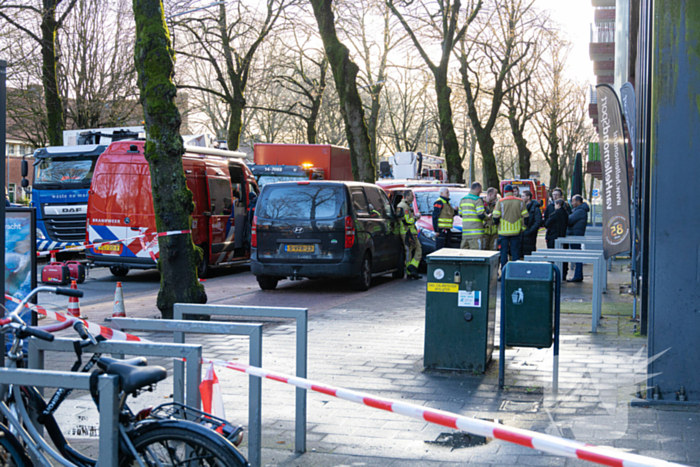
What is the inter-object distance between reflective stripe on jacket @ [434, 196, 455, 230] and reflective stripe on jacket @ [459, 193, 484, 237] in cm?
62

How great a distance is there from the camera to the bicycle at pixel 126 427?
10.1 feet

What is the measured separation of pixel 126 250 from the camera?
14.7 meters

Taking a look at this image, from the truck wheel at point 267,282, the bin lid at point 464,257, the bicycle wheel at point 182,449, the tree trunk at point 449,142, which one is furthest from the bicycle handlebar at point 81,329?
the tree trunk at point 449,142

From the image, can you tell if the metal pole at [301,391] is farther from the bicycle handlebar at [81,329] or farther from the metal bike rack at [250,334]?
the bicycle handlebar at [81,329]

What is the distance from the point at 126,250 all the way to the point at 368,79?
2696 cm

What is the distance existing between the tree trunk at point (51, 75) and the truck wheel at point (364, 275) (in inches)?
478

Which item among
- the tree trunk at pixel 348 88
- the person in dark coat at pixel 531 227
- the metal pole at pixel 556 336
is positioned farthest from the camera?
the tree trunk at pixel 348 88

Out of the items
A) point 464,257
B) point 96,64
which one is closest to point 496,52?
point 96,64

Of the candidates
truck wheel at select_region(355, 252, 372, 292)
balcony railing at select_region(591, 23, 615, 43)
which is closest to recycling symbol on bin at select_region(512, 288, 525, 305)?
truck wheel at select_region(355, 252, 372, 292)

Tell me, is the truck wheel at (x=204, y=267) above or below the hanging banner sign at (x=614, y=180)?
below

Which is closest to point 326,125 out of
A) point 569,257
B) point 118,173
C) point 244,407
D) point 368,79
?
point 368,79

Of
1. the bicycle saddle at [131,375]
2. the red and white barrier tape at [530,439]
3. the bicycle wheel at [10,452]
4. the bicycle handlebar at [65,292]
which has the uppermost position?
the bicycle handlebar at [65,292]

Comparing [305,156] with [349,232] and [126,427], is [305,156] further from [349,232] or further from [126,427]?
[126,427]

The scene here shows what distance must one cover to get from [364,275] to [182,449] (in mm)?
10034
